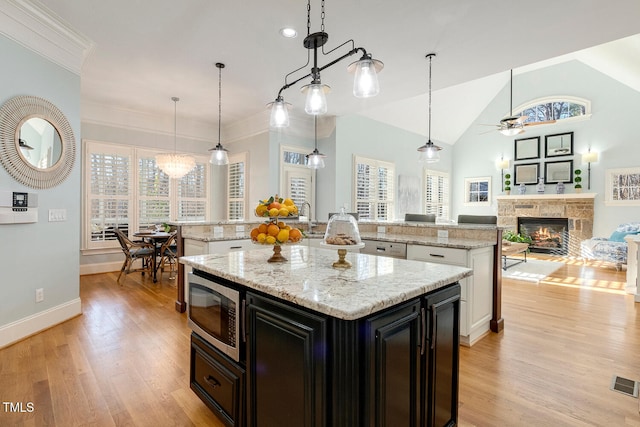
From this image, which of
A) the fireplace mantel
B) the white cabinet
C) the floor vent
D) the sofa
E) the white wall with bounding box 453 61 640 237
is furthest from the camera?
the fireplace mantel

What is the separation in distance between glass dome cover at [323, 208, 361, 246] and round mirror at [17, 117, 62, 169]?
309 centimetres

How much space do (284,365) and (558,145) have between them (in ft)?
30.8

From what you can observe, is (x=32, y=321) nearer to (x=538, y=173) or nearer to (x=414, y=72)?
(x=414, y=72)

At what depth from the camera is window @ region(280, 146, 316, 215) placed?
5.89m

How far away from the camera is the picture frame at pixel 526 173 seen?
8.17 m

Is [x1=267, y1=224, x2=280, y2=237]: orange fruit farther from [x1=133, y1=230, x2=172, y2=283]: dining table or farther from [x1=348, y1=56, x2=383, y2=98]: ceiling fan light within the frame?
[x1=133, y1=230, x2=172, y2=283]: dining table

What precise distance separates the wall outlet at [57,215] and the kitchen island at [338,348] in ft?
7.83

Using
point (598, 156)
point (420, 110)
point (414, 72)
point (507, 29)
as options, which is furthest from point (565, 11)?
point (598, 156)

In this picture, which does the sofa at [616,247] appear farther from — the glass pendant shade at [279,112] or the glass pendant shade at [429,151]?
the glass pendant shade at [279,112]

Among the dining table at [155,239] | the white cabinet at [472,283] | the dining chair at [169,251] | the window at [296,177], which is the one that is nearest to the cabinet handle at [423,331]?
the white cabinet at [472,283]

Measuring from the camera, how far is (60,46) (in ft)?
10.1

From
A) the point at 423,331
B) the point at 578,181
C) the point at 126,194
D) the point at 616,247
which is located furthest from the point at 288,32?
the point at 578,181

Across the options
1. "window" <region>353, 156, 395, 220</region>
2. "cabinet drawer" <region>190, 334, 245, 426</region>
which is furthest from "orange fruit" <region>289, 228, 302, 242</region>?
"window" <region>353, 156, 395, 220</region>

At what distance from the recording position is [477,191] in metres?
9.28
